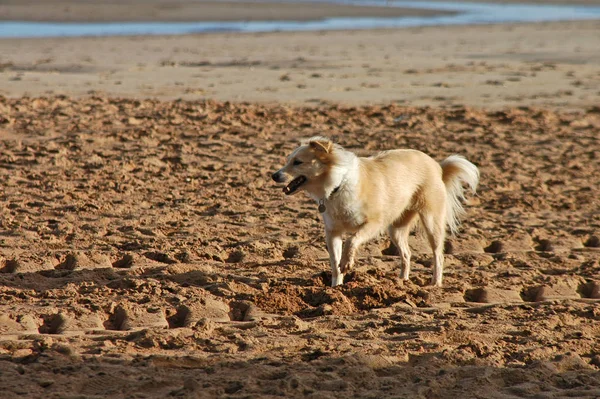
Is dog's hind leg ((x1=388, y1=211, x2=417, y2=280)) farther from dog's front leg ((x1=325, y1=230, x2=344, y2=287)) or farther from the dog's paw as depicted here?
dog's front leg ((x1=325, y1=230, x2=344, y2=287))

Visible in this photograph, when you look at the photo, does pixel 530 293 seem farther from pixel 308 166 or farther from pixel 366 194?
pixel 308 166

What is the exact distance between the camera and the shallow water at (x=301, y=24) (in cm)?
2508

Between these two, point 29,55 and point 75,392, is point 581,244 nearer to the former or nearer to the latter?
point 75,392

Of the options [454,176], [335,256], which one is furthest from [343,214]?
[454,176]

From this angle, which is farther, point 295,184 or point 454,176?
point 454,176

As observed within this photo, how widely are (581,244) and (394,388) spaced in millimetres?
3846

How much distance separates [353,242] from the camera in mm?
6660

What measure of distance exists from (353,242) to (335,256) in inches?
7.0

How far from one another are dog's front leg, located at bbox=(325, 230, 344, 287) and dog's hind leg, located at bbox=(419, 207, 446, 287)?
0.82 meters

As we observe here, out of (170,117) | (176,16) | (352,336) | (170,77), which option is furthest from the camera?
(176,16)

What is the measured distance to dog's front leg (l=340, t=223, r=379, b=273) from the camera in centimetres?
666

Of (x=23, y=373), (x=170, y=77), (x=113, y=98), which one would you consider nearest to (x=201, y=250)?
(x=23, y=373)

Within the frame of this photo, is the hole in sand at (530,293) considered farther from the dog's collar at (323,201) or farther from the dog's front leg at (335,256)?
the dog's collar at (323,201)

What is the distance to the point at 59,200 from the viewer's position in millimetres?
8609
